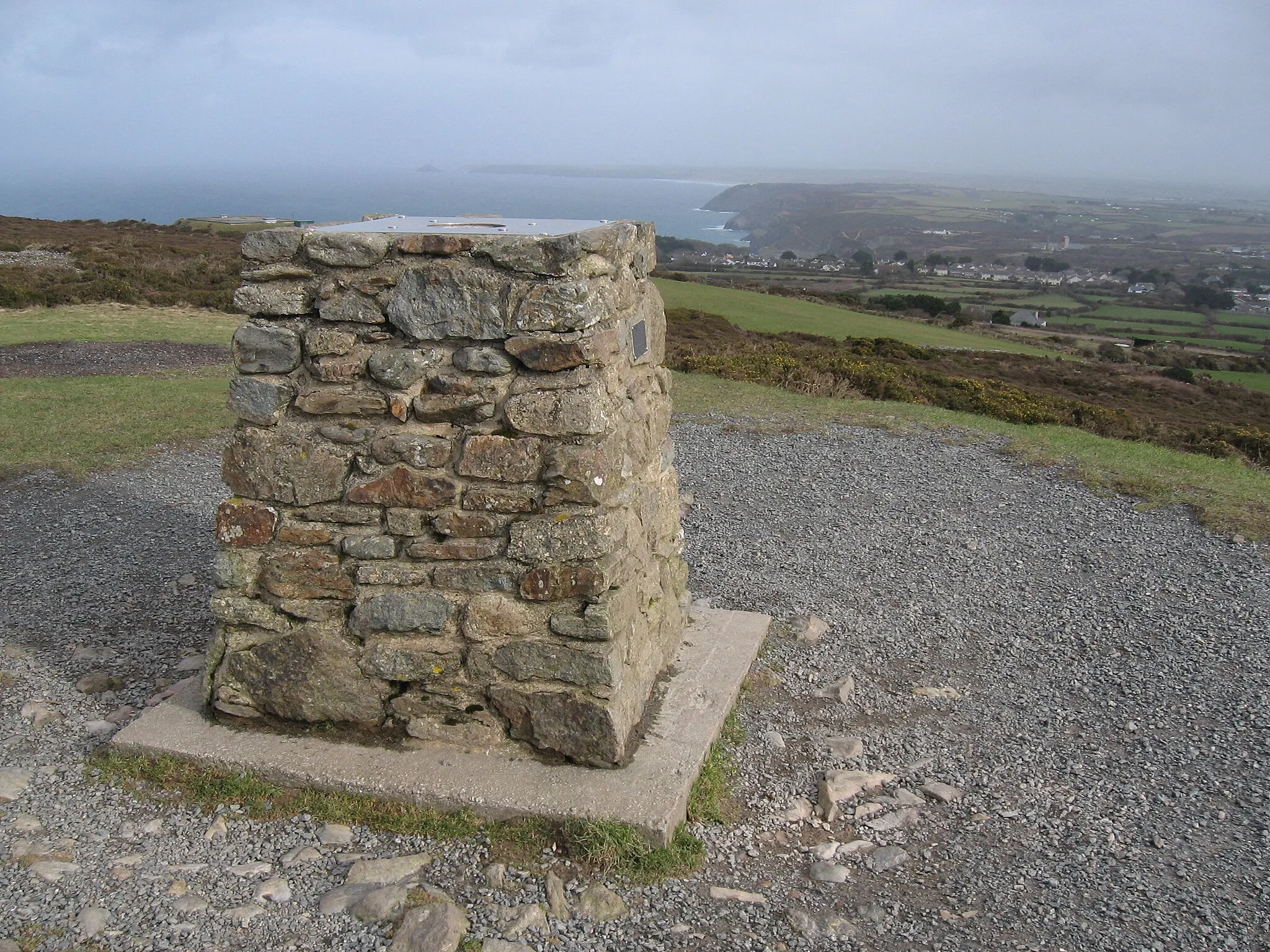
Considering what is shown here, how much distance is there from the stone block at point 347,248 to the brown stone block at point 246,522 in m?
1.14

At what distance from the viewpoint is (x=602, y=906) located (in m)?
3.63

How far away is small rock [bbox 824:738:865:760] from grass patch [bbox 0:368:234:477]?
8055mm

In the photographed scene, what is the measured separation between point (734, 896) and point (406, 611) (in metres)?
1.82

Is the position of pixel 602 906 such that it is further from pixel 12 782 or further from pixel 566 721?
pixel 12 782

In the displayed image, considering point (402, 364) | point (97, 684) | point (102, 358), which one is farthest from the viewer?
point (102, 358)

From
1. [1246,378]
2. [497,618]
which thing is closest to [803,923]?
[497,618]

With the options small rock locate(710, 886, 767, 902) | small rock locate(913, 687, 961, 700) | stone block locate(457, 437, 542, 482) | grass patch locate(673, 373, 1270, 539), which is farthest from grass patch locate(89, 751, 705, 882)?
grass patch locate(673, 373, 1270, 539)

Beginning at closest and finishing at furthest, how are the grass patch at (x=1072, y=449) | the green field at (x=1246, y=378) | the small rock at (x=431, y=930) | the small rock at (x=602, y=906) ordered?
the small rock at (x=431, y=930)
the small rock at (x=602, y=906)
the grass patch at (x=1072, y=449)
the green field at (x=1246, y=378)

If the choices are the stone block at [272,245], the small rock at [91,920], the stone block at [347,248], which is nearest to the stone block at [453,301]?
the stone block at [347,248]

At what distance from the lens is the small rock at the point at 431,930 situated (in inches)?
132

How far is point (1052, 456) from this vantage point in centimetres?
1118

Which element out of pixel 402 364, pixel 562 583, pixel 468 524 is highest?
pixel 402 364

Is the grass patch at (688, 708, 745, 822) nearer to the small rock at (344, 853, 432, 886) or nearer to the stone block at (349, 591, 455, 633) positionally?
the small rock at (344, 853, 432, 886)

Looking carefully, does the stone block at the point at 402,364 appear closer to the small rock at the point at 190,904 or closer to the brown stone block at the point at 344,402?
the brown stone block at the point at 344,402
